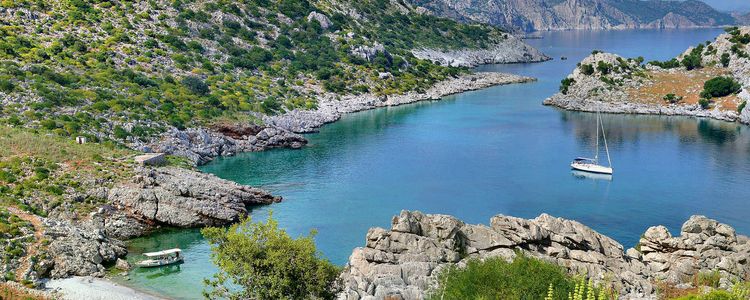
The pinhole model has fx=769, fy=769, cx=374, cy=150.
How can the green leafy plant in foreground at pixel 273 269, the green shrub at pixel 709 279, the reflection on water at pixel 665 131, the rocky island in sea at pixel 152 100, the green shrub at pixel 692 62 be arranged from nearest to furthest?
the green leafy plant in foreground at pixel 273 269 → the green shrub at pixel 709 279 → the rocky island in sea at pixel 152 100 → the reflection on water at pixel 665 131 → the green shrub at pixel 692 62

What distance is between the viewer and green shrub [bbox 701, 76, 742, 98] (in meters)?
138

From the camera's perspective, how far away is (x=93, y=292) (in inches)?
2023

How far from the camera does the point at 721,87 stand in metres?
139

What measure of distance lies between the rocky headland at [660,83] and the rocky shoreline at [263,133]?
36.8 meters

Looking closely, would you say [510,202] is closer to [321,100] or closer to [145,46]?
[321,100]

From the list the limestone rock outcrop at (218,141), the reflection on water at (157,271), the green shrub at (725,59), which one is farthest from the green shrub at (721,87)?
the reflection on water at (157,271)

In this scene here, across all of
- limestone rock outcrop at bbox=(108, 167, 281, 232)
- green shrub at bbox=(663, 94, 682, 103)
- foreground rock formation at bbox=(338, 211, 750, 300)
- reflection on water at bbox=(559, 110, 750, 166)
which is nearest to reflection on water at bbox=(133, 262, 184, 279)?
limestone rock outcrop at bbox=(108, 167, 281, 232)

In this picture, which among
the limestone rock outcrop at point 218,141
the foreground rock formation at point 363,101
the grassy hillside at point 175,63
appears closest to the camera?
the limestone rock outcrop at point 218,141

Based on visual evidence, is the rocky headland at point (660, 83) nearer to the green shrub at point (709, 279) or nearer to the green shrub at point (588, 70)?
the green shrub at point (588, 70)

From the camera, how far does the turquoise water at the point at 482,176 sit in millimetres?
71625

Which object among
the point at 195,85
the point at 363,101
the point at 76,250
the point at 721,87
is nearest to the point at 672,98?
the point at 721,87

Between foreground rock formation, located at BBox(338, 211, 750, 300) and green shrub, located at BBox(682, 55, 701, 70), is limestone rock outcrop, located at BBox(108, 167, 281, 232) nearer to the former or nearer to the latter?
foreground rock formation, located at BBox(338, 211, 750, 300)

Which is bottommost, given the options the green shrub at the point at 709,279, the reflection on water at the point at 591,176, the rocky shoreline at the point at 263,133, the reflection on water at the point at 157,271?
the reflection on water at the point at 591,176

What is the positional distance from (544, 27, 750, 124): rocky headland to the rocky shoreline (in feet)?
121
